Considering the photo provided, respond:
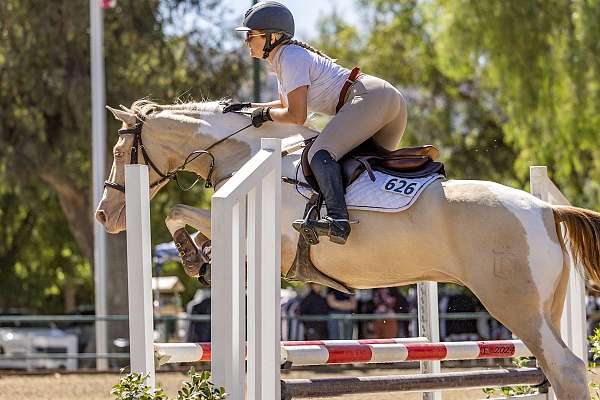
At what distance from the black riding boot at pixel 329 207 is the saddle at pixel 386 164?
11 centimetres

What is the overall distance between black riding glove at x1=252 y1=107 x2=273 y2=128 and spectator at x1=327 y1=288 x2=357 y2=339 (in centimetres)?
896

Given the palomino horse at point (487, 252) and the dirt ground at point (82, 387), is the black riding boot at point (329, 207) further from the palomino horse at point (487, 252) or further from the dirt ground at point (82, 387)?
the dirt ground at point (82, 387)

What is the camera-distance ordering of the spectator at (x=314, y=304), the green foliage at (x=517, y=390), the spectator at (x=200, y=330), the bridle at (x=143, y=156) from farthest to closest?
the spectator at (x=314, y=304)
the spectator at (x=200, y=330)
the green foliage at (x=517, y=390)
the bridle at (x=143, y=156)

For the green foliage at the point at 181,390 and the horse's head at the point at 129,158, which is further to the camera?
the horse's head at the point at 129,158

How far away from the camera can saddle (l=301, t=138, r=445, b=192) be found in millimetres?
5816

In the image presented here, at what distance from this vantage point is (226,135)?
634 centimetres

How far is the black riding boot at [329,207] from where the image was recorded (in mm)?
5555

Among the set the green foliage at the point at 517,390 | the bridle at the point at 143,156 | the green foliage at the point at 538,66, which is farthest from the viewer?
the green foliage at the point at 538,66

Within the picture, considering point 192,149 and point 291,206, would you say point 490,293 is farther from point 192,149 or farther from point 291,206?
point 192,149

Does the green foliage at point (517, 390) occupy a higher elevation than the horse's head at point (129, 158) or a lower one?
lower

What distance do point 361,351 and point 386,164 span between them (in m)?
0.96

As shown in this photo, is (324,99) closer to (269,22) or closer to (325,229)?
(269,22)

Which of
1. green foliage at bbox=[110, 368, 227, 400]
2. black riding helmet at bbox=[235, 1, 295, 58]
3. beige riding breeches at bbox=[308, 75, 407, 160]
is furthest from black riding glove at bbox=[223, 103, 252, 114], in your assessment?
green foliage at bbox=[110, 368, 227, 400]

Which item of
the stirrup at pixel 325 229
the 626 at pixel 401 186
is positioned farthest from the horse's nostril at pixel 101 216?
the 626 at pixel 401 186
